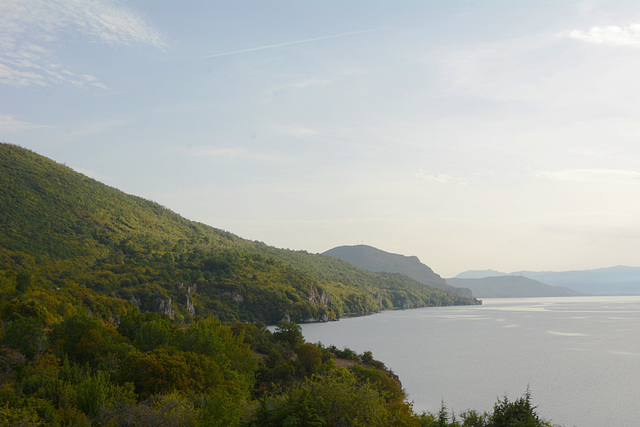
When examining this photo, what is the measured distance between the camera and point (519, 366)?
83.2 metres

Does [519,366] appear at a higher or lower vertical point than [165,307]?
lower

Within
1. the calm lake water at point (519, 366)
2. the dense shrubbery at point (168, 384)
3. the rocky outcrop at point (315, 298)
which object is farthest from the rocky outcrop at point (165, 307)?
the rocky outcrop at point (315, 298)

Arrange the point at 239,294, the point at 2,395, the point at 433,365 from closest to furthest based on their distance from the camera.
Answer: the point at 2,395 → the point at 433,365 → the point at 239,294

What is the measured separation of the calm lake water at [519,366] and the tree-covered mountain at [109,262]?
31.2 metres

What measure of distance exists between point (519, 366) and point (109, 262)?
111 meters

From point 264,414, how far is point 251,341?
171 feet

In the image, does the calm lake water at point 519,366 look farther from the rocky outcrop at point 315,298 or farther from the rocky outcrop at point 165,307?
the rocky outcrop at point 315,298

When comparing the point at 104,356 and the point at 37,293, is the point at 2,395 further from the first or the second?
the point at 37,293

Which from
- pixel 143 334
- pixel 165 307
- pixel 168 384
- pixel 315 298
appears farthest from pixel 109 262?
pixel 168 384

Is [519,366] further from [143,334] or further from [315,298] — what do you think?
[315,298]

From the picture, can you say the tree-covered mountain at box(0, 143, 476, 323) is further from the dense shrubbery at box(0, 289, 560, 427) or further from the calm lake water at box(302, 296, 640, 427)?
the dense shrubbery at box(0, 289, 560, 427)

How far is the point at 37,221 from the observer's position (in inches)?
5167

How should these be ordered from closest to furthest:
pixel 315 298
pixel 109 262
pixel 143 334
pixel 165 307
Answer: pixel 143 334
pixel 165 307
pixel 109 262
pixel 315 298

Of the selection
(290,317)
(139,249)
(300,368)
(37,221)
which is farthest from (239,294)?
(300,368)
